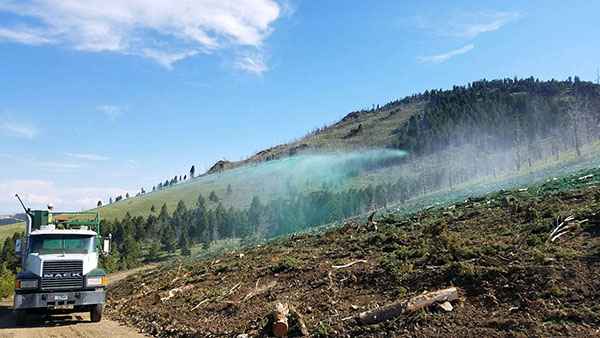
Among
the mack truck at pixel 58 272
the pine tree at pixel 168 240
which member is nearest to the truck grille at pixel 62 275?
the mack truck at pixel 58 272

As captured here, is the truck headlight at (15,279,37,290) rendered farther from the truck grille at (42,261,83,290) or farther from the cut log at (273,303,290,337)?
the cut log at (273,303,290,337)

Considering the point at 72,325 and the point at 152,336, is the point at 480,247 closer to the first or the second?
the point at 152,336

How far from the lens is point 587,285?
33.4 ft

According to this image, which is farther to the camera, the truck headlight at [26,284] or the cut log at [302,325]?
the truck headlight at [26,284]

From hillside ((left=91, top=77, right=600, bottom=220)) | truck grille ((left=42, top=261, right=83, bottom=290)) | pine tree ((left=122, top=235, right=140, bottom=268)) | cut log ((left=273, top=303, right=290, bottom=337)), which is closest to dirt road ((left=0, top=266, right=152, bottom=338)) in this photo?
truck grille ((left=42, top=261, right=83, bottom=290))

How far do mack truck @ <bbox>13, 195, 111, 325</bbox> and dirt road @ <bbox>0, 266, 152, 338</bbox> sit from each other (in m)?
0.40

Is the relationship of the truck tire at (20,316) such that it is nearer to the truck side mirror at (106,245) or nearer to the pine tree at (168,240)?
the truck side mirror at (106,245)

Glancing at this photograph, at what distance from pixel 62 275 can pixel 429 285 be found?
12.8 m

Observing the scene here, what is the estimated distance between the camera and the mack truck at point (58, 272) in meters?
14.9

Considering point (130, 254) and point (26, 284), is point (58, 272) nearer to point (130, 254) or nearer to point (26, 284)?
point (26, 284)

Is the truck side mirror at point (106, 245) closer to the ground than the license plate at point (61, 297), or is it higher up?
higher up

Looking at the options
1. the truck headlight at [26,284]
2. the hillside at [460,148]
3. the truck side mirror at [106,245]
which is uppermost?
the hillside at [460,148]

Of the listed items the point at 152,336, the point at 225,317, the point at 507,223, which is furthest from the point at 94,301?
the point at 507,223

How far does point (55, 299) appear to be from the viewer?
1503 cm
